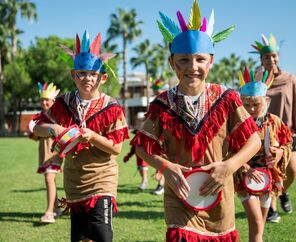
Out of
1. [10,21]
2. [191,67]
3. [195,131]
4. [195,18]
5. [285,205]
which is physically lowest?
[285,205]

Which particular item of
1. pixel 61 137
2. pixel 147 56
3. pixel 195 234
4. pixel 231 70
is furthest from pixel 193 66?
Answer: pixel 231 70

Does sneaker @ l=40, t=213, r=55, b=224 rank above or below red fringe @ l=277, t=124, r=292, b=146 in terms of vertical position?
below

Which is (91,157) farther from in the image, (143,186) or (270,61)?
(143,186)

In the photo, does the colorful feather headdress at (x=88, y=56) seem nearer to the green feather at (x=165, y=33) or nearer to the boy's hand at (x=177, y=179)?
the green feather at (x=165, y=33)

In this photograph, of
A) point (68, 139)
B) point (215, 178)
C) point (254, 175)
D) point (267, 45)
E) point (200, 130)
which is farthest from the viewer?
point (267, 45)

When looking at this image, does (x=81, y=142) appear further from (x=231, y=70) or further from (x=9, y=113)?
(x=231, y=70)

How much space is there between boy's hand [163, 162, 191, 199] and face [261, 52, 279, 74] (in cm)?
376

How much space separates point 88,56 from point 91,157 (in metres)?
1.04

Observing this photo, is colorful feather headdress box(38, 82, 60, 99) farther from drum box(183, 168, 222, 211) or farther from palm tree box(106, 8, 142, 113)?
palm tree box(106, 8, 142, 113)

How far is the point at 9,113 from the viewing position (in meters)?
61.5

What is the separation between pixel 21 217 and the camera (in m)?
7.08

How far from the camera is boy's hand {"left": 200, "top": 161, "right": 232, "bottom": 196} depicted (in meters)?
2.74

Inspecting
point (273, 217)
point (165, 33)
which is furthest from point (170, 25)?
point (273, 217)

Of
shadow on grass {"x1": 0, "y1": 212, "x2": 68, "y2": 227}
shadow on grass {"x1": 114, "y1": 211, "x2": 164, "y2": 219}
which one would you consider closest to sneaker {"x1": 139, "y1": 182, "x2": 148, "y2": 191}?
shadow on grass {"x1": 114, "y1": 211, "x2": 164, "y2": 219}
